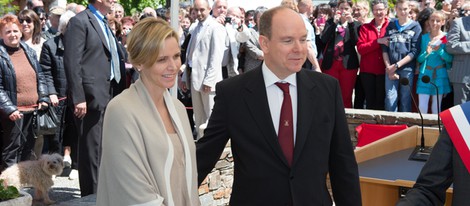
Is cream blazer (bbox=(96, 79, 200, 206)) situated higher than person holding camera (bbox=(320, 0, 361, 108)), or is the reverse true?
cream blazer (bbox=(96, 79, 200, 206))

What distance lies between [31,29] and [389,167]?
21.3 ft

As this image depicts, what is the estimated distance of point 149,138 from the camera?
11.8ft

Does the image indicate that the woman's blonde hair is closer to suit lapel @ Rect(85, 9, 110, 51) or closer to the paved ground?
suit lapel @ Rect(85, 9, 110, 51)

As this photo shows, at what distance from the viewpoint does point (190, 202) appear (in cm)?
372

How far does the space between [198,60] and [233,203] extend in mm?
6525

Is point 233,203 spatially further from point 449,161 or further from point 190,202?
point 449,161

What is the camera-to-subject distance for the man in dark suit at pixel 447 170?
322cm

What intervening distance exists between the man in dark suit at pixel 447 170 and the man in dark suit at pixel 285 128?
702 mm

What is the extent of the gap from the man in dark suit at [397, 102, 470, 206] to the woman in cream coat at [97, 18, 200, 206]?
1.04 meters

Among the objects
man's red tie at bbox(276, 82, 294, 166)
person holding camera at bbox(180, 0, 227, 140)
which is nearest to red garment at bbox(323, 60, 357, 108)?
person holding camera at bbox(180, 0, 227, 140)

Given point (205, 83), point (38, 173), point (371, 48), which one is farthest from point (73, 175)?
point (371, 48)

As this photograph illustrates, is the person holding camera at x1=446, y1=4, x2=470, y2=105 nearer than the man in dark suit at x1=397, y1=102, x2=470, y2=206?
No

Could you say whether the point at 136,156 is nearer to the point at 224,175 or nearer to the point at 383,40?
the point at 224,175

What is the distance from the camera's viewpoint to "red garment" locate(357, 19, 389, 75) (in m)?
11.2
